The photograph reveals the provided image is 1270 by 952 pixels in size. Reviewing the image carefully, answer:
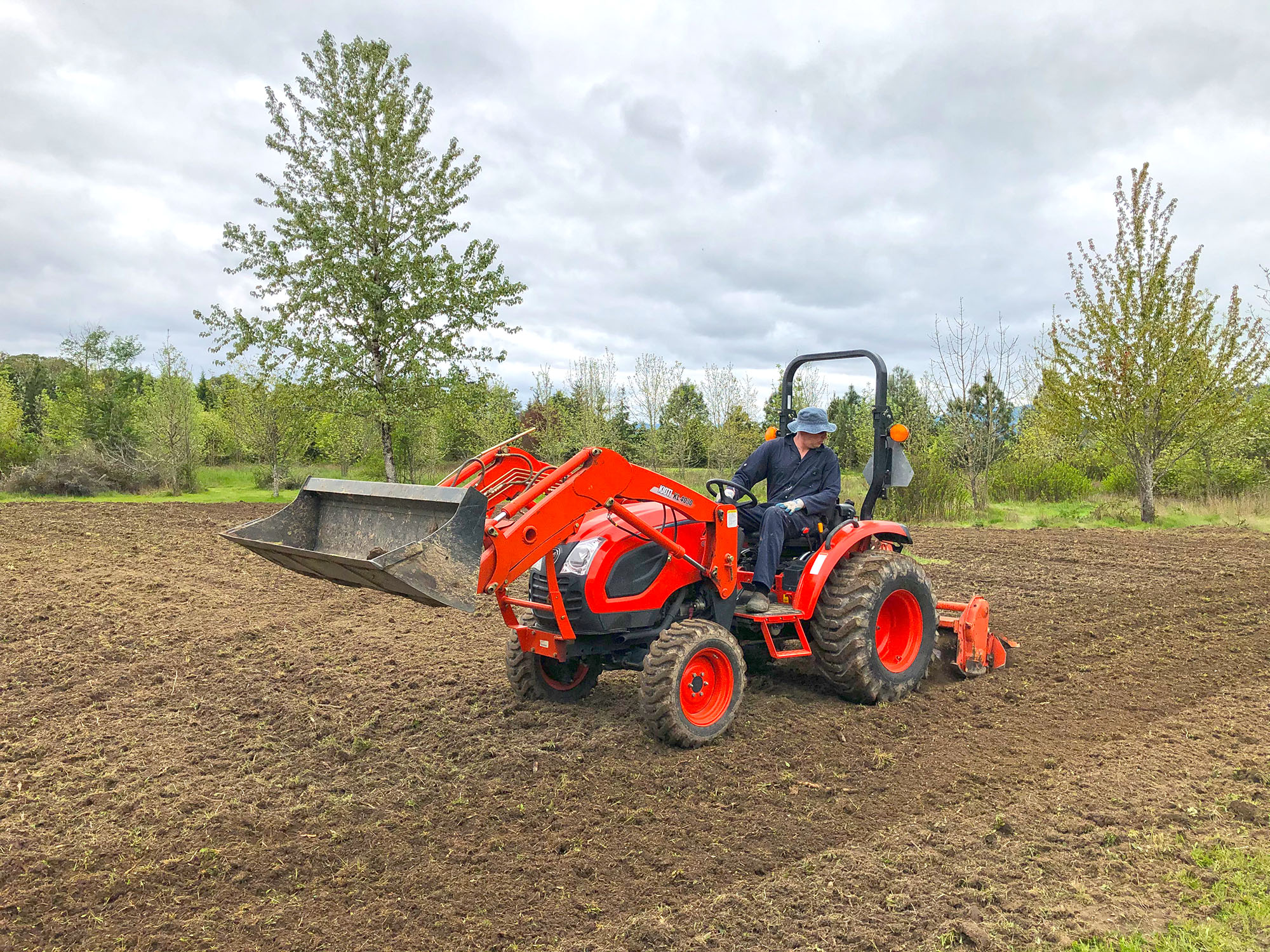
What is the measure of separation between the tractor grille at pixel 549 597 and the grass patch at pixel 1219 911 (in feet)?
9.57

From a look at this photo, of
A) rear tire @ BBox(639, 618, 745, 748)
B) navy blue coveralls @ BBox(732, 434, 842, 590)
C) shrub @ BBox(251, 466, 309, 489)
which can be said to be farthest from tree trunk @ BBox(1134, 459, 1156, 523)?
shrub @ BBox(251, 466, 309, 489)

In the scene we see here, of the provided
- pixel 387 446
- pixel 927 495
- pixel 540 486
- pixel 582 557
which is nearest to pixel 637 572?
pixel 582 557

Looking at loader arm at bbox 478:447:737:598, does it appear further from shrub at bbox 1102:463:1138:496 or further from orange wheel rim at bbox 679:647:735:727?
shrub at bbox 1102:463:1138:496

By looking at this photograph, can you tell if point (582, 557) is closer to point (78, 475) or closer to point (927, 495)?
point (927, 495)

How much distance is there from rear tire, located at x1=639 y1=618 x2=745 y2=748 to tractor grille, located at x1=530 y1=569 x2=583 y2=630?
20.4 inches

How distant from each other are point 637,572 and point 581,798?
4.55ft

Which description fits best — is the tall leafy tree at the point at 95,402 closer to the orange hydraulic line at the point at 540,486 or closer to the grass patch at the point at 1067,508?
the grass patch at the point at 1067,508

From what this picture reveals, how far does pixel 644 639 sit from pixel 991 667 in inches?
131

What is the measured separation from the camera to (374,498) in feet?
15.2

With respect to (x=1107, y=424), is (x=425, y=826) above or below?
below

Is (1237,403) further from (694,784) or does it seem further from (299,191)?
(299,191)

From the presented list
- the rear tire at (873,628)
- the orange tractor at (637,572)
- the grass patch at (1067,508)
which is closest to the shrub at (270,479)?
the grass patch at (1067,508)

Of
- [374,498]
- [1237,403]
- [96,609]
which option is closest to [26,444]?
[96,609]

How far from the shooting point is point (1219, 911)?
132 inches
